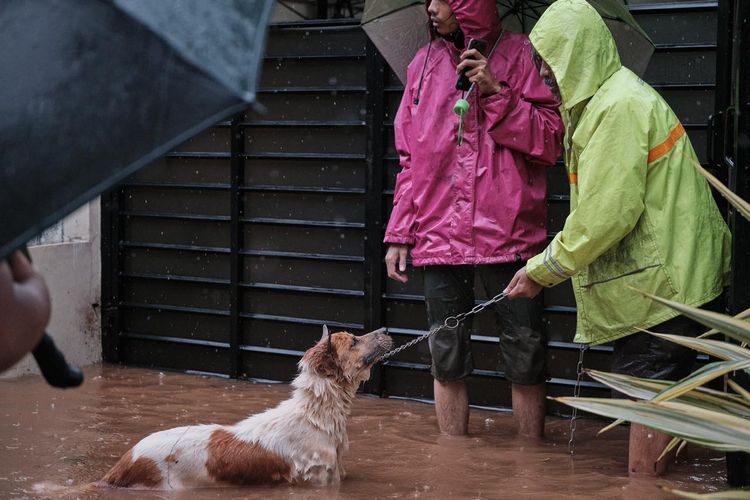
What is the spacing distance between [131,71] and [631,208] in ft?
11.6

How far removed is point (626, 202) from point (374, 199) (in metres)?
3.12

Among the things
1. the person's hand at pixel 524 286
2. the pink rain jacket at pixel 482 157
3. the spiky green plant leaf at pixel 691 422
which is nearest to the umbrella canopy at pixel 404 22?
the pink rain jacket at pixel 482 157

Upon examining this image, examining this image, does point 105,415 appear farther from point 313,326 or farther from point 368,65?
point 368,65

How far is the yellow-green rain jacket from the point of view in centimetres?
561

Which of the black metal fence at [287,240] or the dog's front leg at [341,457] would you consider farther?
the black metal fence at [287,240]

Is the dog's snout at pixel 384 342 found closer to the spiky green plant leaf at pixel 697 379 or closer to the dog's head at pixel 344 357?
the dog's head at pixel 344 357

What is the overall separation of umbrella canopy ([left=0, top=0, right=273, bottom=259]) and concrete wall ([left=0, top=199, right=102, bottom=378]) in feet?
22.3

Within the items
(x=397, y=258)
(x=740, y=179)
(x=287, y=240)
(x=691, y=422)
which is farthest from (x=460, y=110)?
(x=691, y=422)

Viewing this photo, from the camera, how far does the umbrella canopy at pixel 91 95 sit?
255cm

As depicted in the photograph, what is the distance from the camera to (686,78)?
7.36 metres

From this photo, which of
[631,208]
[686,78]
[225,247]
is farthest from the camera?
[225,247]

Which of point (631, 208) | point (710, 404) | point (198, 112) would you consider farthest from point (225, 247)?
point (198, 112)

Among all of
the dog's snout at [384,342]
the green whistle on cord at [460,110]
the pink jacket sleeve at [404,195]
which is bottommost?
the dog's snout at [384,342]

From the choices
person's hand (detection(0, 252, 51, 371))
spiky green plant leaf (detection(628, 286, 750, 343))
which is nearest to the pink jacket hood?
spiky green plant leaf (detection(628, 286, 750, 343))
